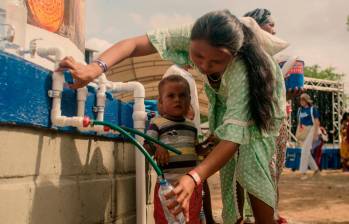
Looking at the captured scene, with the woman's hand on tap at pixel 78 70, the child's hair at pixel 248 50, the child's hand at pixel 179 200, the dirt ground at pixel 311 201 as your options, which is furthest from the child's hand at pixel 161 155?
the dirt ground at pixel 311 201

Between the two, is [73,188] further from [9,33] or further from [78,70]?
[9,33]

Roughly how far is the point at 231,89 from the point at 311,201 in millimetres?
5490

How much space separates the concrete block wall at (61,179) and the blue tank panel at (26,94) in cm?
5

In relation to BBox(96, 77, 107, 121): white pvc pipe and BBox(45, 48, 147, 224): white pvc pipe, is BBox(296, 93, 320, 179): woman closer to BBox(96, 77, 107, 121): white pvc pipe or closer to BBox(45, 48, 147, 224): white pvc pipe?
BBox(45, 48, 147, 224): white pvc pipe

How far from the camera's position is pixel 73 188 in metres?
2.27

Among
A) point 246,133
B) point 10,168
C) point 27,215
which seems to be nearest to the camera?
point 10,168

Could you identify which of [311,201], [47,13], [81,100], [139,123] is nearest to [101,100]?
[81,100]

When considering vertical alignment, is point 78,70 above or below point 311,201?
above

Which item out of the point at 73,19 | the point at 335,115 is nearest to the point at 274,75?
the point at 73,19

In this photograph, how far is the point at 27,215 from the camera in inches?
70.9

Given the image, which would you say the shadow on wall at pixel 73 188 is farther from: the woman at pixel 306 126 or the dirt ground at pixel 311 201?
the woman at pixel 306 126

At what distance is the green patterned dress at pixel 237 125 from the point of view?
216 centimetres

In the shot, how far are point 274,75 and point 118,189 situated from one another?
1.29m

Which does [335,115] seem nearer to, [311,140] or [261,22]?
[311,140]
